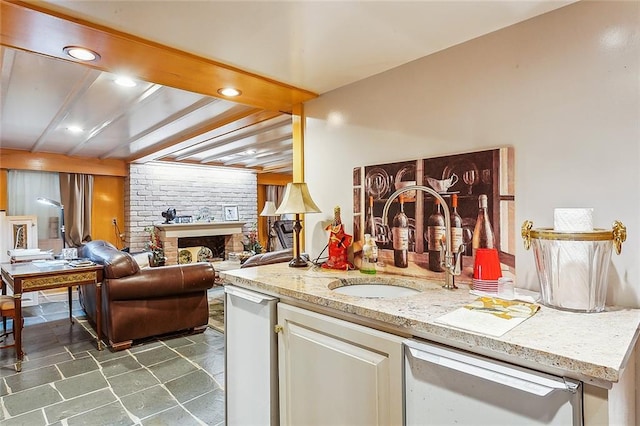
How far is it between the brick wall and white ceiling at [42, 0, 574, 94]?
209 inches

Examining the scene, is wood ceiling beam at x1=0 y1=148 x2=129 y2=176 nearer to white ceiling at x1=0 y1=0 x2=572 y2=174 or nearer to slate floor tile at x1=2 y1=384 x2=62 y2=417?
white ceiling at x1=0 y1=0 x2=572 y2=174

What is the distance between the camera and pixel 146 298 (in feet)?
10.7

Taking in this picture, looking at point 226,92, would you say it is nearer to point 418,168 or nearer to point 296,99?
point 296,99

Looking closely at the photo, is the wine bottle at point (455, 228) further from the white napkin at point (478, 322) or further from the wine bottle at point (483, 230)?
the white napkin at point (478, 322)

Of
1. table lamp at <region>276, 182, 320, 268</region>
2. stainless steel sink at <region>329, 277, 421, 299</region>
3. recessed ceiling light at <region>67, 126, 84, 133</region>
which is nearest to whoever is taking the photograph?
Result: stainless steel sink at <region>329, 277, 421, 299</region>

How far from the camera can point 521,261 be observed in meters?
1.40

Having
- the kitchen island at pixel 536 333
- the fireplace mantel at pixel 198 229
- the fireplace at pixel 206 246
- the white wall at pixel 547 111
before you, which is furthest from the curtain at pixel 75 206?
the white wall at pixel 547 111

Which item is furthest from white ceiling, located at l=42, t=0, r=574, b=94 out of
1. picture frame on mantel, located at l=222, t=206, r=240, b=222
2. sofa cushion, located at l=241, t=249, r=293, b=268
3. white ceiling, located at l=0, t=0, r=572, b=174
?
picture frame on mantel, located at l=222, t=206, r=240, b=222

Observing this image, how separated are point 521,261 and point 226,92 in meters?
1.87

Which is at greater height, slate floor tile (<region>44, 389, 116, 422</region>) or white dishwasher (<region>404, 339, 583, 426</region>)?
white dishwasher (<region>404, 339, 583, 426</region>)

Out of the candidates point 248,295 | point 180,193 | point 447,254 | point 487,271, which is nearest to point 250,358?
point 248,295

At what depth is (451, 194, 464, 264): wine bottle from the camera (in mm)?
1569

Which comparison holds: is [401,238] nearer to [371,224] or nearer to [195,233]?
[371,224]

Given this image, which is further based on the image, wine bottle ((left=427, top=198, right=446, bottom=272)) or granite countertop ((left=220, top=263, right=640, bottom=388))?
wine bottle ((left=427, top=198, right=446, bottom=272))
